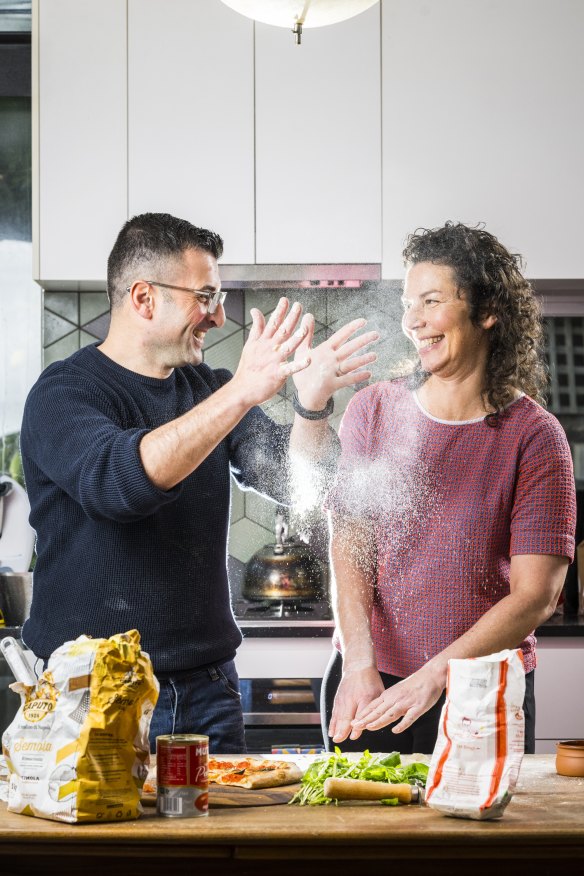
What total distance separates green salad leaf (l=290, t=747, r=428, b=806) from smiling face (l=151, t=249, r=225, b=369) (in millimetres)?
689

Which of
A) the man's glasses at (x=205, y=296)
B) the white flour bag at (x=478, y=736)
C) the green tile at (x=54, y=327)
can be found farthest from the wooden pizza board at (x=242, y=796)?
the green tile at (x=54, y=327)

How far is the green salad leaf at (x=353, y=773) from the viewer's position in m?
1.17

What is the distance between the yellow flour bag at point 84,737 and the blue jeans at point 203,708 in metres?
0.41

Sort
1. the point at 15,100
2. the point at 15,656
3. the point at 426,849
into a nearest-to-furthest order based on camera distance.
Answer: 1. the point at 426,849
2. the point at 15,656
3. the point at 15,100

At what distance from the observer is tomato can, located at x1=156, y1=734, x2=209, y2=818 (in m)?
1.09

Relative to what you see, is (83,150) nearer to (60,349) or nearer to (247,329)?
(60,349)

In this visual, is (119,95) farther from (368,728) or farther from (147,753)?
(147,753)

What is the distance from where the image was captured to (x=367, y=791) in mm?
1160

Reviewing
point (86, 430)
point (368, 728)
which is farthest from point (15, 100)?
point (368, 728)

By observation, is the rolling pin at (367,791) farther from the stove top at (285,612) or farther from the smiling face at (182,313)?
the stove top at (285,612)

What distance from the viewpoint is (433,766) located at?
112 cm

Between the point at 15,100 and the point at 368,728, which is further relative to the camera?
the point at 15,100

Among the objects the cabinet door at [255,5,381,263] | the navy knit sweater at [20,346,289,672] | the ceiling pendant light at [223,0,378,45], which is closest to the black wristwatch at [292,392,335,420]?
the navy knit sweater at [20,346,289,672]

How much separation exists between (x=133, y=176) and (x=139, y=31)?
35 centimetres
